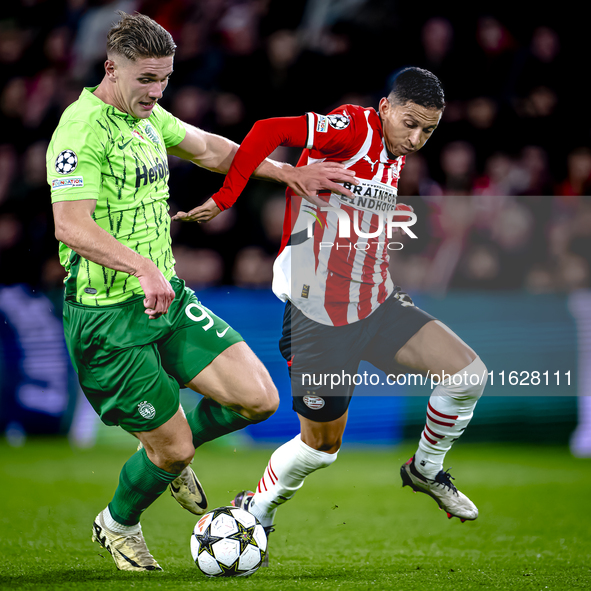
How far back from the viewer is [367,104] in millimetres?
6945

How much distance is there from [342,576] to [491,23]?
560cm

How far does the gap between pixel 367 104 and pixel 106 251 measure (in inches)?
180

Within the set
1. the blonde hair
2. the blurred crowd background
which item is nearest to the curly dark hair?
the blonde hair

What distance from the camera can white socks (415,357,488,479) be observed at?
11.4 ft

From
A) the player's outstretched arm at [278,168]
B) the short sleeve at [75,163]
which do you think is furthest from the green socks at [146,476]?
the short sleeve at [75,163]

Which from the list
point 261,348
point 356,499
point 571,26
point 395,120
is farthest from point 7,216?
point 571,26

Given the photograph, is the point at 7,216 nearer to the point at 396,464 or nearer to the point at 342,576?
the point at 396,464

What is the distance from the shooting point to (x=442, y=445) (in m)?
3.65

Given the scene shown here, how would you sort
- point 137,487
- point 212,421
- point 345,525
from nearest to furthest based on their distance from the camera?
point 137,487, point 212,421, point 345,525

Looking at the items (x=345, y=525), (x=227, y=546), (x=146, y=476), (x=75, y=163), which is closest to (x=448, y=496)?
(x=345, y=525)

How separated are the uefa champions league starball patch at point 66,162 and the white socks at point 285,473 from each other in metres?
1.59

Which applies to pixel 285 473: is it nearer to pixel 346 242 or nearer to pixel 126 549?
pixel 126 549

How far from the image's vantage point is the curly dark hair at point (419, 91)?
3414 mm

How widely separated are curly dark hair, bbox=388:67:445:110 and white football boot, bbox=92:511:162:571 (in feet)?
7.63
